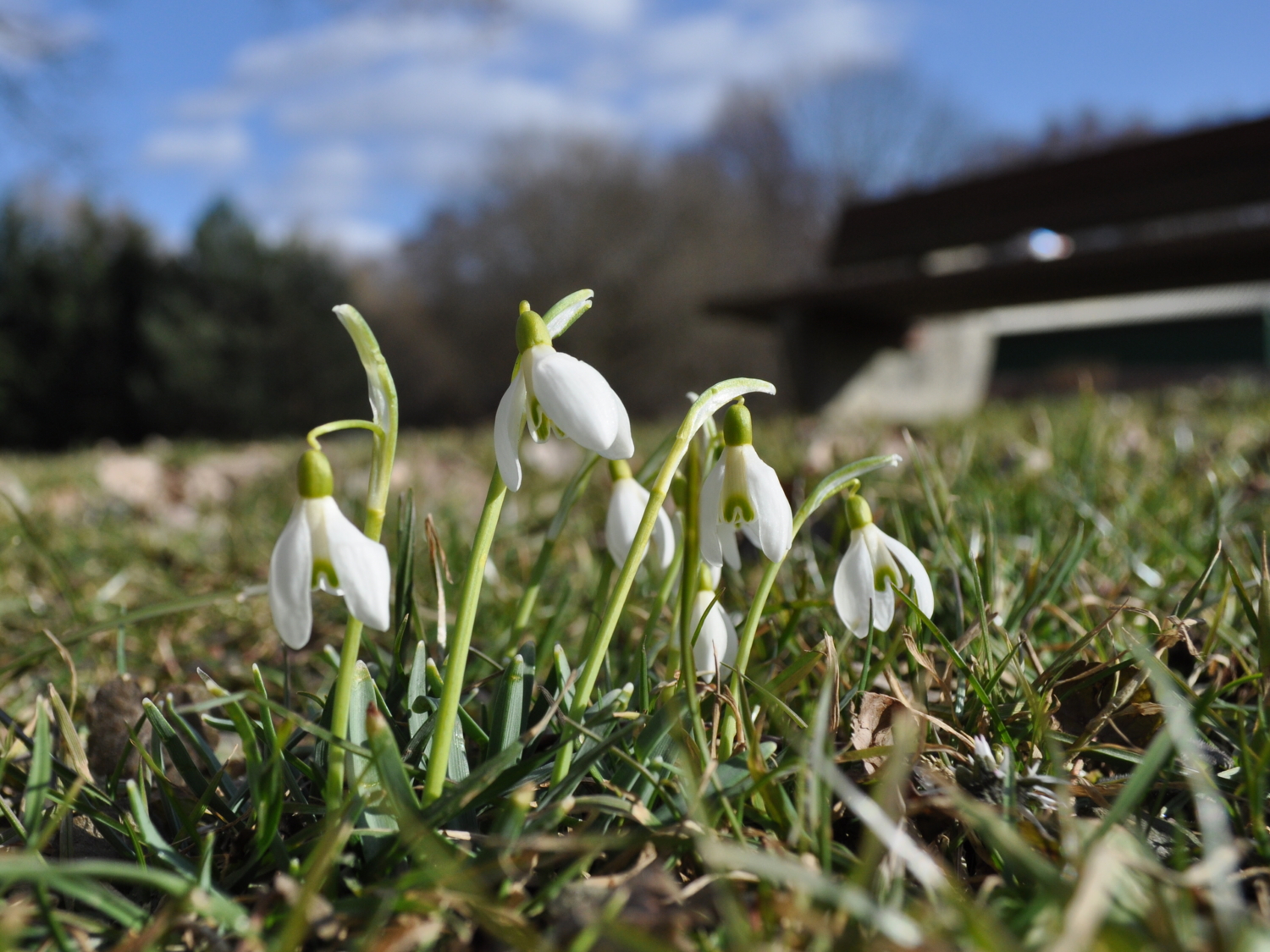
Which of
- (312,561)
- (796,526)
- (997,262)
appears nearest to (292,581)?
(312,561)

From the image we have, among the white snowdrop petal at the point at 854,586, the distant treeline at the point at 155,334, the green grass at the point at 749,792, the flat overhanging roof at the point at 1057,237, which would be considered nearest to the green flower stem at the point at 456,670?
the green grass at the point at 749,792

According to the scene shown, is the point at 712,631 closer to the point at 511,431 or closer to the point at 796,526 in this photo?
the point at 796,526

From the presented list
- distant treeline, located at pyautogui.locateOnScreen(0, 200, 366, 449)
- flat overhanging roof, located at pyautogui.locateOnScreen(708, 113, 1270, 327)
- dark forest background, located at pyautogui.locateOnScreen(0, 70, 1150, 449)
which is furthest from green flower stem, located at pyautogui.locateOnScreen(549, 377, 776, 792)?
distant treeline, located at pyautogui.locateOnScreen(0, 200, 366, 449)

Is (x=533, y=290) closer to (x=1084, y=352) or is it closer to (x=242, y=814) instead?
(x=1084, y=352)

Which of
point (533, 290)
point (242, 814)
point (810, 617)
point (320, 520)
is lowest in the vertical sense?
point (533, 290)

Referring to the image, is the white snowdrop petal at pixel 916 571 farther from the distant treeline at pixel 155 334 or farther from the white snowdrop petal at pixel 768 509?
the distant treeline at pixel 155 334

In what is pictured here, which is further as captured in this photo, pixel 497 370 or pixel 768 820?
pixel 497 370

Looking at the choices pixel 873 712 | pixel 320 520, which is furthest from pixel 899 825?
pixel 320 520
